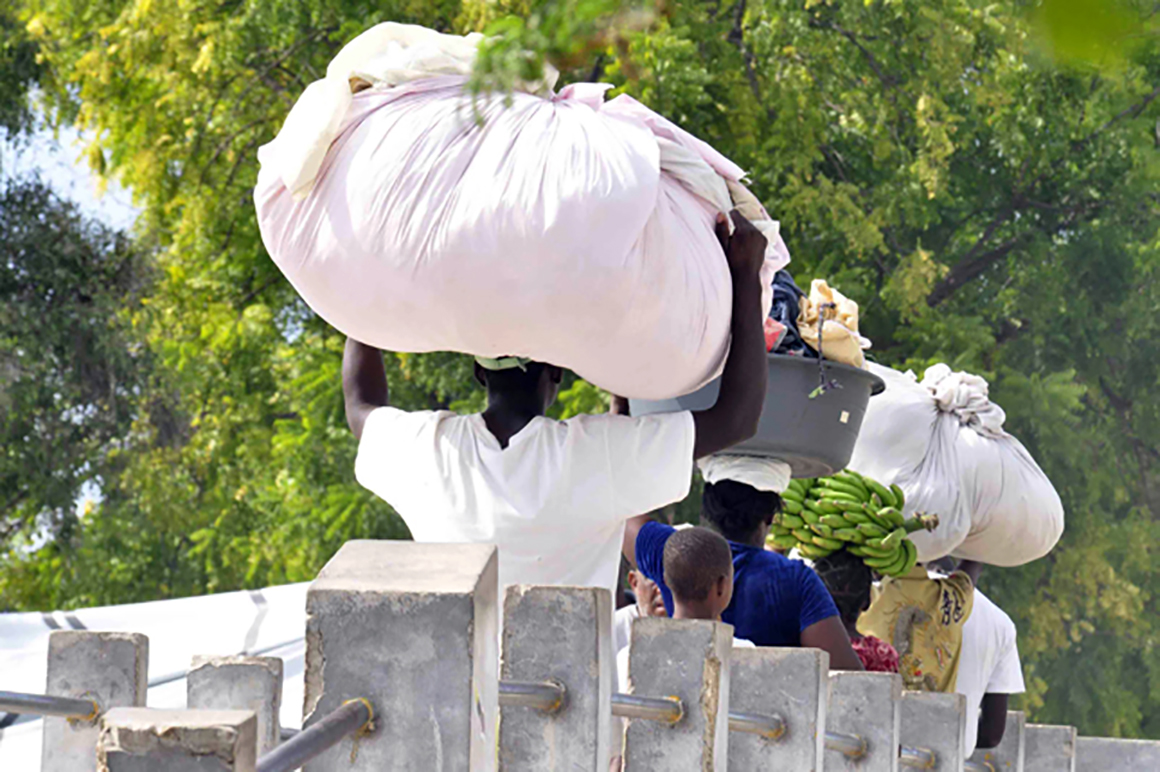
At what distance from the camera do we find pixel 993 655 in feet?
15.2

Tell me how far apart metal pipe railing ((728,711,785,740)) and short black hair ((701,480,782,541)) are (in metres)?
0.81

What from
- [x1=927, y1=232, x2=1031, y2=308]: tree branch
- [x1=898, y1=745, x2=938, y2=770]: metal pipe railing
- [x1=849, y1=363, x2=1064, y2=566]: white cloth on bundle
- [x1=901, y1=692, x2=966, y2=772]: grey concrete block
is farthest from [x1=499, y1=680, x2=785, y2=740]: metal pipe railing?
[x1=927, y1=232, x2=1031, y2=308]: tree branch

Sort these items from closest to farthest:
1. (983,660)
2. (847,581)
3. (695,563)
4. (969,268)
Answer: (695,563)
(847,581)
(983,660)
(969,268)

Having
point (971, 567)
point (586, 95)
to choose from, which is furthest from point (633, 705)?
point (971, 567)

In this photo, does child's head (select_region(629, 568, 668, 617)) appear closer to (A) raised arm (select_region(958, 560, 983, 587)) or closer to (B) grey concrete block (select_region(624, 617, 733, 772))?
(B) grey concrete block (select_region(624, 617, 733, 772))

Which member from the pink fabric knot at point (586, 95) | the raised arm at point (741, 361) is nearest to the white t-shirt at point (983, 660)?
the raised arm at point (741, 361)

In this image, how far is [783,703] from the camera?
293 cm

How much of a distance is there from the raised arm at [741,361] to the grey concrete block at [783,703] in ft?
1.35

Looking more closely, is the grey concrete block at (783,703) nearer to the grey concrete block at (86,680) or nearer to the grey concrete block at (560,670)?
the grey concrete block at (560,670)

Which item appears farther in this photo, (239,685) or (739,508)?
(739,508)

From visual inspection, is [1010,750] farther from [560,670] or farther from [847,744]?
[560,670]

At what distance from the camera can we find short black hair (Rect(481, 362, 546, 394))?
2.93m

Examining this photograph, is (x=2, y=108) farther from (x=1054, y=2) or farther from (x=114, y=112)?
(x=1054, y=2)

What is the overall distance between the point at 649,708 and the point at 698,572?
652 mm
